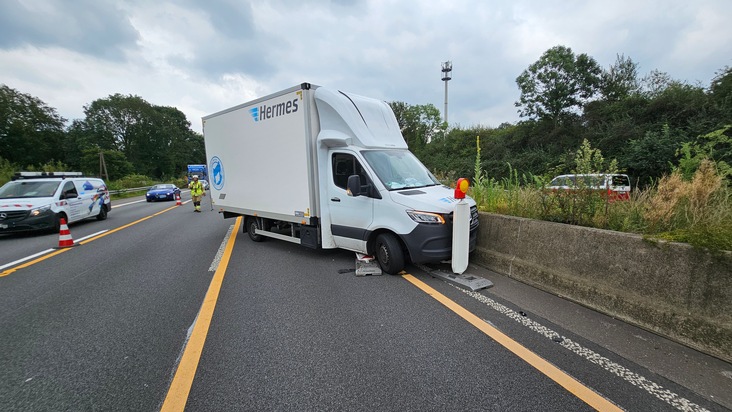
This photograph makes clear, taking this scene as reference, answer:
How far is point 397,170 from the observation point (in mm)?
5301

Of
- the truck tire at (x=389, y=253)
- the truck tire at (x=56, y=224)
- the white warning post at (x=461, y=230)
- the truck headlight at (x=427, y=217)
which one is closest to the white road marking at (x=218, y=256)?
the truck tire at (x=389, y=253)

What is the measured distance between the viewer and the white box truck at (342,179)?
15.0ft

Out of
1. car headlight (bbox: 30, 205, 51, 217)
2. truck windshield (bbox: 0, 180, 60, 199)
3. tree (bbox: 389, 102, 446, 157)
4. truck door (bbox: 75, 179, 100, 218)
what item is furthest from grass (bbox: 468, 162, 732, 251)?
tree (bbox: 389, 102, 446, 157)

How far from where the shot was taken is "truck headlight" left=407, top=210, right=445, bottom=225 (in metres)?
4.42

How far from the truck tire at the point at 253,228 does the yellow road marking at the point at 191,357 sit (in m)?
2.77

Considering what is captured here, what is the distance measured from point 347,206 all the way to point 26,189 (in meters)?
11.3

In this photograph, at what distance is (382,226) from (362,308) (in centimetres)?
146

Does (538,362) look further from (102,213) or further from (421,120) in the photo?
(421,120)

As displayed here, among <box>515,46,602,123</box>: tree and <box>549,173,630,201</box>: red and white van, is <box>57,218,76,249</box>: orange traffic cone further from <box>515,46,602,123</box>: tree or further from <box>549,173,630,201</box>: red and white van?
<box>515,46,602,123</box>: tree

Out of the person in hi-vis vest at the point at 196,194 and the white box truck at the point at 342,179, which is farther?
the person in hi-vis vest at the point at 196,194

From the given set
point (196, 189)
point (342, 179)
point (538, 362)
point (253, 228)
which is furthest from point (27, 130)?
point (538, 362)

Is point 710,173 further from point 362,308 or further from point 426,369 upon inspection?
point 362,308

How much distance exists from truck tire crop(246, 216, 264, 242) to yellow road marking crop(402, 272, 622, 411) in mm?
4998

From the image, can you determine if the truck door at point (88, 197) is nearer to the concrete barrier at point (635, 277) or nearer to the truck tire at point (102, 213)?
the truck tire at point (102, 213)
